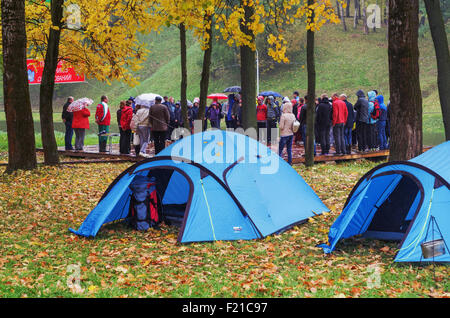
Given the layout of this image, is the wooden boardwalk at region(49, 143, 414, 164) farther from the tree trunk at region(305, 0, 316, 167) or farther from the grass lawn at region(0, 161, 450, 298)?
the grass lawn at region(0, 161, 450, 298)

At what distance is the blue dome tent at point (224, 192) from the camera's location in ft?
26.5

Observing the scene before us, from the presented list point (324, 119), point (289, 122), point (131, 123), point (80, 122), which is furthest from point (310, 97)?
point (80, 122)

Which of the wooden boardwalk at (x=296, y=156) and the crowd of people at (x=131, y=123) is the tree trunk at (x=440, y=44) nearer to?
the wooden boardwalk at (x=296, y=156)

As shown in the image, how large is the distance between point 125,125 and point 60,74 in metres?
8.87

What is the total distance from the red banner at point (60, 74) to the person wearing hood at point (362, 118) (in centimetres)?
1028

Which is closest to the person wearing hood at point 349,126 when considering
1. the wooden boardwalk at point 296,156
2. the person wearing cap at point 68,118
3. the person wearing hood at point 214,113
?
the wooden boardwalk at point 296,156

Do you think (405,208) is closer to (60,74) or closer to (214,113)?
(214,113)

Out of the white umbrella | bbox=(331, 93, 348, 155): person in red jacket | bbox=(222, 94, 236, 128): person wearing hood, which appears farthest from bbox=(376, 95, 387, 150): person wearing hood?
the white umbrella

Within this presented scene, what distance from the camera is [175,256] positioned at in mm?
7270

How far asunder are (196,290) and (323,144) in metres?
12.4

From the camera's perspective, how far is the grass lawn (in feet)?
19.1
